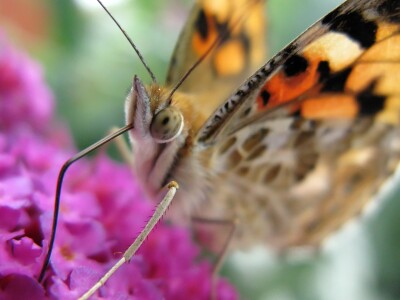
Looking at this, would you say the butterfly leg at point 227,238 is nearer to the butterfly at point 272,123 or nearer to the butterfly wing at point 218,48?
the butterfly at point 272,123

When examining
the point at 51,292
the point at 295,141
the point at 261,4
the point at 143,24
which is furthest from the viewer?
the point at 143,24

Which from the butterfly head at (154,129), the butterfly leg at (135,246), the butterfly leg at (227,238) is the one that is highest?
the butterfly head at (154,129)

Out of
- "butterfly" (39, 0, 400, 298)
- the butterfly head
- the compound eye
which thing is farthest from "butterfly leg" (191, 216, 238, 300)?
the compound eye

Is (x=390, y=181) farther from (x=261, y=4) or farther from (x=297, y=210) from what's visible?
(x=261, y=4)

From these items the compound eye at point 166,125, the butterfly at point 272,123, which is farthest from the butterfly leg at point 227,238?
the compound eye at point 166,125

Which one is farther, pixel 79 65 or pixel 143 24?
pixel 143 24

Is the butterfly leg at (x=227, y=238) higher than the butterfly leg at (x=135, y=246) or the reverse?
the reverse

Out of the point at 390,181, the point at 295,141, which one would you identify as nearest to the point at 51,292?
the point at 295,141

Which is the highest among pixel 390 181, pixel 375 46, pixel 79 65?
pixel 79 65
